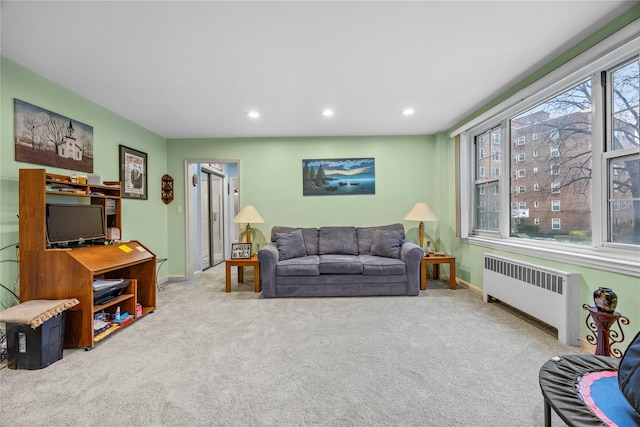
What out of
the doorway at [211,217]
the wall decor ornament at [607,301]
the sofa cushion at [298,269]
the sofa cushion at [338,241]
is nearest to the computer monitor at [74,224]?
the sofa cushion at [298,269]

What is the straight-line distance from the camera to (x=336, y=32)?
6.50 ft

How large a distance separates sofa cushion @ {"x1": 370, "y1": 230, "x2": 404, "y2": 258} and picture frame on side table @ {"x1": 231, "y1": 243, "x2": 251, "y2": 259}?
1852mm

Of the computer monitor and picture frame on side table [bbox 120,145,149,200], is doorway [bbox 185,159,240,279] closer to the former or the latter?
picture frame on side table [bbox 120,145,149,200]

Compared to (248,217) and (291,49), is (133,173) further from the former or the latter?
(291,49)

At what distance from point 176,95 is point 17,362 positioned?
2.65m

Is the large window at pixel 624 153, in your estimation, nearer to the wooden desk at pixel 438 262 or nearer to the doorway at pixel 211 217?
the wooden desk at pixel 438 262

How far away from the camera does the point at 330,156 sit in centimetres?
462

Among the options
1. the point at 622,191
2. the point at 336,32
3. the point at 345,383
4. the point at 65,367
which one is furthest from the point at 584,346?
the point at 65,367

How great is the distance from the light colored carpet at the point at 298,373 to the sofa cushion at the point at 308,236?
1392mm

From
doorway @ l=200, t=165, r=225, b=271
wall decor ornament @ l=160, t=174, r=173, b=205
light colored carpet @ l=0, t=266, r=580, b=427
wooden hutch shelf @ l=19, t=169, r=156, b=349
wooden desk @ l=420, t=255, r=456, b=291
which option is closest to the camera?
light colored carpet @ l=0, t=266, r=580, b=427

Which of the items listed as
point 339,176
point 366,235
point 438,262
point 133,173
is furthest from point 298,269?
point 133,173

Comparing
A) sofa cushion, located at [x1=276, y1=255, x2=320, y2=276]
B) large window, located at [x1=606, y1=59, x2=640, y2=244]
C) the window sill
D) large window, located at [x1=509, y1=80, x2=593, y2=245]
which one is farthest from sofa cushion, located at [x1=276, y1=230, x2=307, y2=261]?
large window, located at [x1=606, y1=59, x2=640, y2=244]

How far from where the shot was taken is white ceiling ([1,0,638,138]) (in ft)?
5.83

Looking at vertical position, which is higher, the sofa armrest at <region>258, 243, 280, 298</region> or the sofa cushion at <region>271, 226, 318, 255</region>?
the sofa cushion at <region>271, 226, 318, 255</region>
